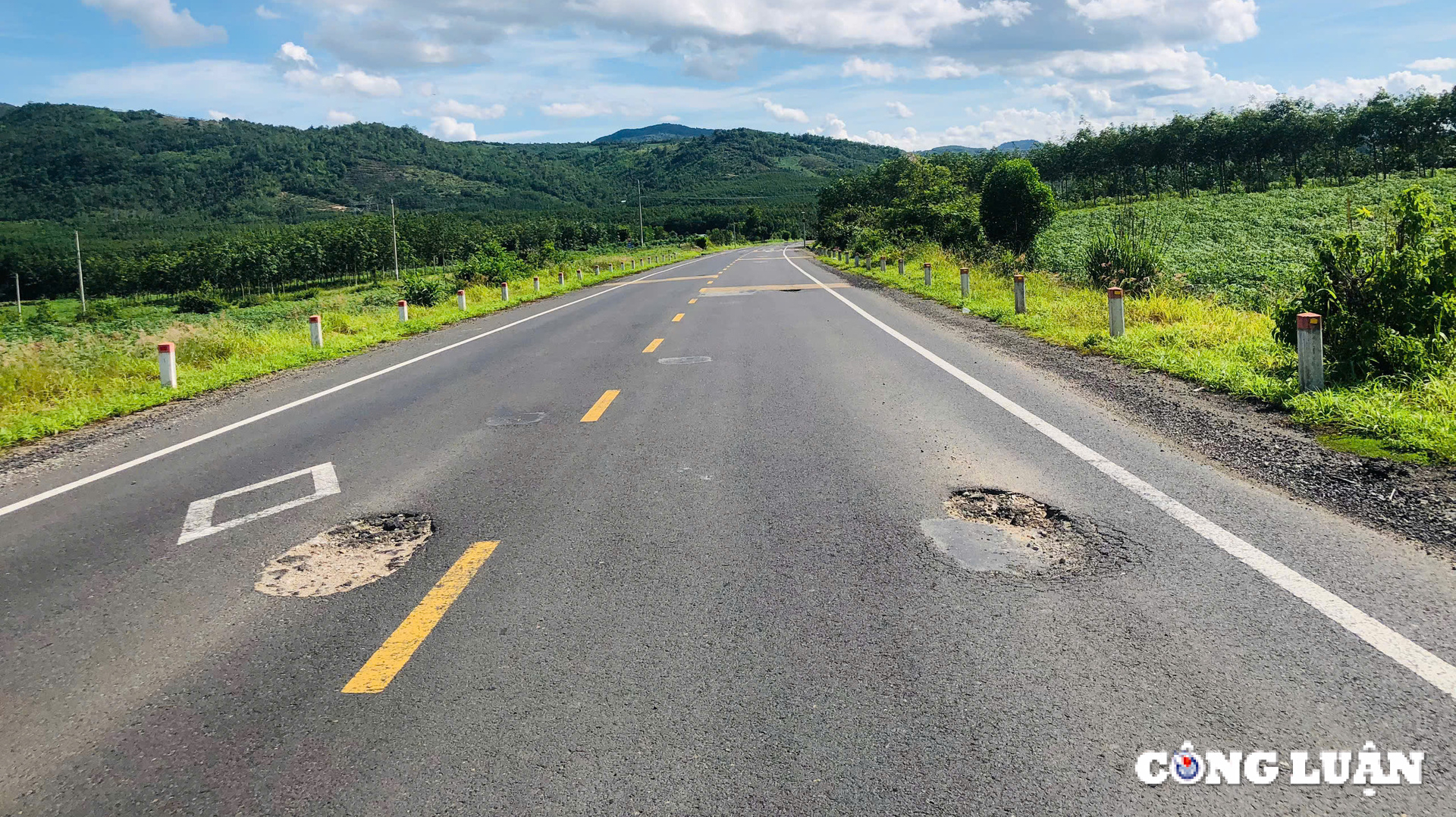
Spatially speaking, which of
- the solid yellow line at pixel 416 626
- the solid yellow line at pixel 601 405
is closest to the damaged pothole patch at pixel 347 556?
the solid yellow line at pixel 416 626

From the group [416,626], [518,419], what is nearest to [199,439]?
[518,419]

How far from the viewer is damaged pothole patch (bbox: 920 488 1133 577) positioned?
14.6ft

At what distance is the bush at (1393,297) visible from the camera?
826 cm

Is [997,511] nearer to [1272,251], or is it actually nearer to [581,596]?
[581,596]

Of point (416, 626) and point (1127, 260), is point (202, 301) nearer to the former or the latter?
point (1127, 260)

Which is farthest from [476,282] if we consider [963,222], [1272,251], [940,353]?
[1272,251]

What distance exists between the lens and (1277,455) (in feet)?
21.3

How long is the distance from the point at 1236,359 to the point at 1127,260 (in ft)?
26.6

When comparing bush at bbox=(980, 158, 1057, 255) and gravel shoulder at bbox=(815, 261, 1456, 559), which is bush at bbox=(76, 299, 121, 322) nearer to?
bush at bbox=(980, 158, 1057, 255)

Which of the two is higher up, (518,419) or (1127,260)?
(1127,260)

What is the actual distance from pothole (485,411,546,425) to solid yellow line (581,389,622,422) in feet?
1.60

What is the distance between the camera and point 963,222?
123ft

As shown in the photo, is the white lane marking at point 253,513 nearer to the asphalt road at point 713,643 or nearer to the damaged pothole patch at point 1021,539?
the asphalt road at point 713,643

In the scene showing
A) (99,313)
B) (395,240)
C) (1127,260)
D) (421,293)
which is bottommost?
(99,313)
